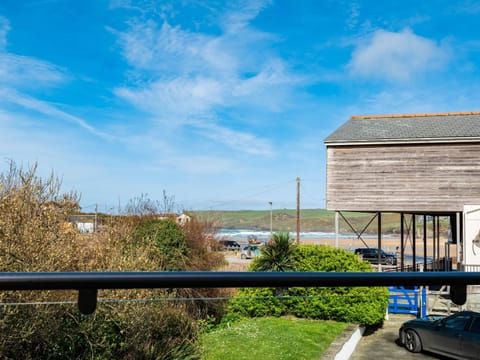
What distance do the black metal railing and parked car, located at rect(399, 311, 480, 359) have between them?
17cm

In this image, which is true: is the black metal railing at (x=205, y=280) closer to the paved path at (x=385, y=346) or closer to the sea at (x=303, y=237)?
the paved path at (x=385, y=346)

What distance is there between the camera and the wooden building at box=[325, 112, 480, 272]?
1764 centimetres

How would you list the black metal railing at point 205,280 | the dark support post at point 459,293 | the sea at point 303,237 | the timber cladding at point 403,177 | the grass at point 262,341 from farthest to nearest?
the timber cladding at point 403,177 → the sea at point 303,237 → the grass at point 262,341 → the dark support post at point 459,293 → the black metal railing at point 205,280

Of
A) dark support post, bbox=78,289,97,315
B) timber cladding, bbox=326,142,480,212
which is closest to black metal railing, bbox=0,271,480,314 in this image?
dark support post, bbox=78,289,97,315

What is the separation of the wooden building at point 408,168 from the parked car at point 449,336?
1704cm

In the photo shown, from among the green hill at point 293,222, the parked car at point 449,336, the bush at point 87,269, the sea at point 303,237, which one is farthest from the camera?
the green hill at point 293,222

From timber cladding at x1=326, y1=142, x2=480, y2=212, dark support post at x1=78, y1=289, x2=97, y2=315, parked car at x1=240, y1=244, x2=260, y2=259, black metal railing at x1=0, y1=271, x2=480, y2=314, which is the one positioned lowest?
parked car at x1=240, y1=244, x2=260, y2=259

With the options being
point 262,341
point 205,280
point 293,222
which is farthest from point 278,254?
point 293,222

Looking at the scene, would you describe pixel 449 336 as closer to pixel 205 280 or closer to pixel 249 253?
pixel 205 280

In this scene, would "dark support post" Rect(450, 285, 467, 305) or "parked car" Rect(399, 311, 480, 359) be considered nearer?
"dark support post" Rect(450, 285, 467, 305)

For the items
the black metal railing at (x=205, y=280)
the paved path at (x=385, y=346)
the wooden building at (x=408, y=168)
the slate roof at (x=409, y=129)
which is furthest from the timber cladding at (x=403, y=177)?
the black metal railing at (x=205, y=280)

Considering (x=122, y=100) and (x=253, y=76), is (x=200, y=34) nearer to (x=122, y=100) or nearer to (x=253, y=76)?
(x=253, y=76)

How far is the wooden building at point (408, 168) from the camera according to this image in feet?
57.9

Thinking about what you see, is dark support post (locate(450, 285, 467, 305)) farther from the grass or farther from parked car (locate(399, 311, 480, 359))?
the grass
